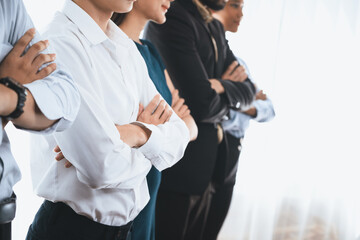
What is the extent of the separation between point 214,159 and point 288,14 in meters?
1.84

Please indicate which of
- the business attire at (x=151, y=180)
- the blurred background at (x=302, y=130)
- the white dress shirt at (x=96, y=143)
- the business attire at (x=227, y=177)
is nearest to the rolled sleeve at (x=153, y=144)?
the white dress shirt at (x=96, y=143)

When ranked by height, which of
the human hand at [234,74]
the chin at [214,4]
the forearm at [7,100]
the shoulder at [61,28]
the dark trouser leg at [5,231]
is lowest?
the dark trouser leg at [5,231]

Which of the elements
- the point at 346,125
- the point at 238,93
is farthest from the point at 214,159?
the point at 346,125

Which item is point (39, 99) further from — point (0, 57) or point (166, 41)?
point (166, 41)

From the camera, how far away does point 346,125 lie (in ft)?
11.7

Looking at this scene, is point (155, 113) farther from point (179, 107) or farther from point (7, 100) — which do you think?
point (7, 100)

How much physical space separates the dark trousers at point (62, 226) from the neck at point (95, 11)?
505 mm

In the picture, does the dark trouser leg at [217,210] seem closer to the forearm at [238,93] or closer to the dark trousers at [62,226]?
the forearm at [238,93]

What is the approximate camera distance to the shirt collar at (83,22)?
43.1 inches

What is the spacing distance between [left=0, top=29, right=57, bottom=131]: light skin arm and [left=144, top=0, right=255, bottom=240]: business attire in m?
1.03

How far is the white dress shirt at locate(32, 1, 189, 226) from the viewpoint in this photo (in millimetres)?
979

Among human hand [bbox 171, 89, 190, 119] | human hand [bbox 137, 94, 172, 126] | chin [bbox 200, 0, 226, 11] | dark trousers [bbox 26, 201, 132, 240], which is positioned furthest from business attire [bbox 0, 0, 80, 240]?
chin [bbox 200, 0, 226, 11]

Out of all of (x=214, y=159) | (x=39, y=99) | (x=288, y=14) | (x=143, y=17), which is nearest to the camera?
(x=39, y=99)

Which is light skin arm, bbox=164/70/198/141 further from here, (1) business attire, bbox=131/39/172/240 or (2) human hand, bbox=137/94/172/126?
(2) human hand, bbox=137/94/172/126
